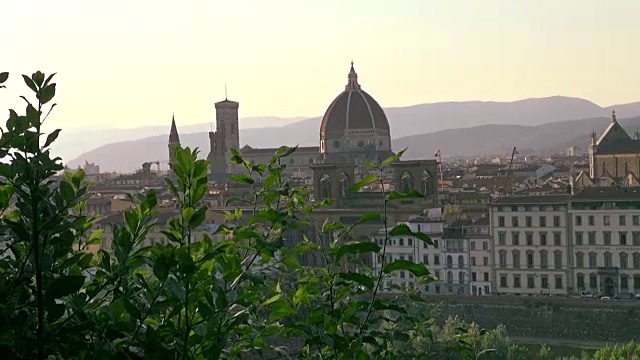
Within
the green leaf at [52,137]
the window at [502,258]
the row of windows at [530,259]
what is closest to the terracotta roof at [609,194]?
the row of windows at [530,259]

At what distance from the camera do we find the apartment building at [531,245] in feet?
99.3

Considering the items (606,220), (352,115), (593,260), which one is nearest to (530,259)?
(593,260)

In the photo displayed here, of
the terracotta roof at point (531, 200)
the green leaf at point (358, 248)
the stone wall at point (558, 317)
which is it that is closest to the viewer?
the green leaf at point (358, 248)

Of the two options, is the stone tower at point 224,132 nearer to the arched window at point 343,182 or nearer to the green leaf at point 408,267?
the arched window at point 343,182

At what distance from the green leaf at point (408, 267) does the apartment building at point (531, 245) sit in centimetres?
2880

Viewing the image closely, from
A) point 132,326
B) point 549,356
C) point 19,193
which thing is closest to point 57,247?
point 19,193

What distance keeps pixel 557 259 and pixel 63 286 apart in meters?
29.7

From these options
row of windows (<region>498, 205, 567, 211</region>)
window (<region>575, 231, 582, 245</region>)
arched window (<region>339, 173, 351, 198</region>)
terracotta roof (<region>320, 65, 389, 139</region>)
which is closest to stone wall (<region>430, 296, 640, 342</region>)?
window (<region>575, 231, 582, 245</region>)

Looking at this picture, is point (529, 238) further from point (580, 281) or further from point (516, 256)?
point (580, 281)

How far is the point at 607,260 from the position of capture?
29625mm

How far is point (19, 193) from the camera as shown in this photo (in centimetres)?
171

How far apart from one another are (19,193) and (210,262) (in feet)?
1.03

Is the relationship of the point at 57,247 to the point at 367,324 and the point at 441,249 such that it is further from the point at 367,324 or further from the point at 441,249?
the point at 441,249

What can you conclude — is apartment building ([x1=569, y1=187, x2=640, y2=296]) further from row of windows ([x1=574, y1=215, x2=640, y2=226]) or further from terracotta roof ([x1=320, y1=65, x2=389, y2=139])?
terracotta roof ([x1=320, y1=65, x2=389, y2=139])
